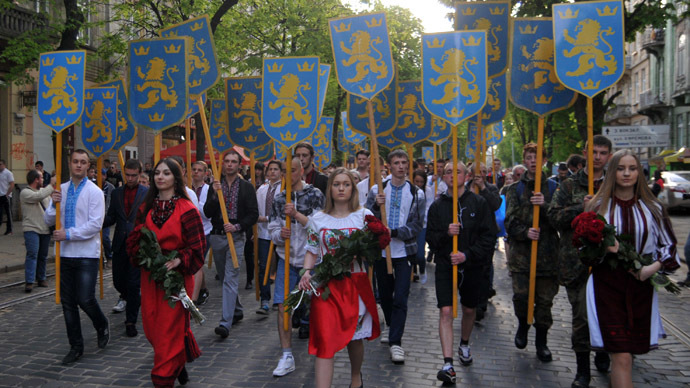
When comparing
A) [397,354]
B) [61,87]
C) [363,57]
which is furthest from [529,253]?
[61,87]

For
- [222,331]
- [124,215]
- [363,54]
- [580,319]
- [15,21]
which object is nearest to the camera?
[580,319]

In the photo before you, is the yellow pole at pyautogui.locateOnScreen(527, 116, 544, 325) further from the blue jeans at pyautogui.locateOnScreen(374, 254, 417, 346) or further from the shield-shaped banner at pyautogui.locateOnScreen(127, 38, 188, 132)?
the shield-shaped banner at pyautogui.locateOnScreen(127, 38, 188, 132)

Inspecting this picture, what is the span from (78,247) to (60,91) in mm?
2185

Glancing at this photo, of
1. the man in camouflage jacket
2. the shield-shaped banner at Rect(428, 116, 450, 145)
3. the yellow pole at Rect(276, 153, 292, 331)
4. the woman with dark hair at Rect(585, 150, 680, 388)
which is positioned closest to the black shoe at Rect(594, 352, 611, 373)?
the man in camouflage jacket

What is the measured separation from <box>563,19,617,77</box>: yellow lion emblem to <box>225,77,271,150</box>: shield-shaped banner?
460 centimetres

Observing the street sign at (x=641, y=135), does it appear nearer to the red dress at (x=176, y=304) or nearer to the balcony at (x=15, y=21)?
the red dress at (x=176, y=304)

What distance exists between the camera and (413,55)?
31172mm

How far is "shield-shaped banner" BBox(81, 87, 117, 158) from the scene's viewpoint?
8859 millimetres

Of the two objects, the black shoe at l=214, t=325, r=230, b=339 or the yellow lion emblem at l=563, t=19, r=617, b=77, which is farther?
the black shoe at l=214, t=325, r=230, b=339

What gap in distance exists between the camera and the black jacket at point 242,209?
7496 mm

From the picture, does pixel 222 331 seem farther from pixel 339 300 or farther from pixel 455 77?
pixel 455 77

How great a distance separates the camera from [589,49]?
6.45 meters

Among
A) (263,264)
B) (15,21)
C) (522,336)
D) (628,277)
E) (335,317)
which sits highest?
(15,21)

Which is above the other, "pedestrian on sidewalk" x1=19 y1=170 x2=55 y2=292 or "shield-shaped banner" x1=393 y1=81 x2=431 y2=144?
"shield-shaped banner" x1=393 y1=81 x2=431 y2=144
